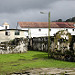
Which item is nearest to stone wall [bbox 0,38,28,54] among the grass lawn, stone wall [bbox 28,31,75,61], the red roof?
the grass lawn

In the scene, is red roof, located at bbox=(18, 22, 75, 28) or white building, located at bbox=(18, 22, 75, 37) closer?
white building, located at bbox=(18, 22, 75, 37)

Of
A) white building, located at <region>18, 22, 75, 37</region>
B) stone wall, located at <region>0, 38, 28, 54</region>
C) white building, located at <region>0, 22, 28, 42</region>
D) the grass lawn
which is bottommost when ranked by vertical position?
the grass lawn

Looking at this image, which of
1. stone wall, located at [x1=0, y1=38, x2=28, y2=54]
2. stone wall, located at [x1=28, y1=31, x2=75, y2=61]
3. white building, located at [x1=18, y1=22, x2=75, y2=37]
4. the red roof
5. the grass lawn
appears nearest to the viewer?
the grass lawn

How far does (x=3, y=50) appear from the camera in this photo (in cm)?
1934

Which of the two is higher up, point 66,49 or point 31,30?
point 31,30

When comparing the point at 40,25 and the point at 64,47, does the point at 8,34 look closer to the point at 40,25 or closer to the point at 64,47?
the point at 64,47

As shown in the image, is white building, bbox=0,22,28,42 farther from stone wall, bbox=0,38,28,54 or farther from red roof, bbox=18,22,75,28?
red roof, bbox=18,22,75,28

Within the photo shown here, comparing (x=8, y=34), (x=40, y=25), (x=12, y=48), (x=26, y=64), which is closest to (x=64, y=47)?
(x=26, y=64)

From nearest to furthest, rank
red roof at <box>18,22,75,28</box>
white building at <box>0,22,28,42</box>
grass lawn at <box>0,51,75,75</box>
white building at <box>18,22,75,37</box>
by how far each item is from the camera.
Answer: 1. grass lawn at <box>0,51,75,75</box>
2. white building at <box>0,22,28,42</box>
3. white building at <box>18,22,75,37</box>
4. red roof at <box>18,22,75,28</box>

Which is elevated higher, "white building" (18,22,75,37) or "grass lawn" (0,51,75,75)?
"white building" (18,22,75,37)

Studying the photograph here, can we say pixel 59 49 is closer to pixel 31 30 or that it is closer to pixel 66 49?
pixel 66 49

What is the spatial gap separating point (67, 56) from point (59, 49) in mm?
1231

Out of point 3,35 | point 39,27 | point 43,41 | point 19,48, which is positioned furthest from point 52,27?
point 19,48

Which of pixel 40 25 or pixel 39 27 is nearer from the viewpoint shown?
pixel 39 27
